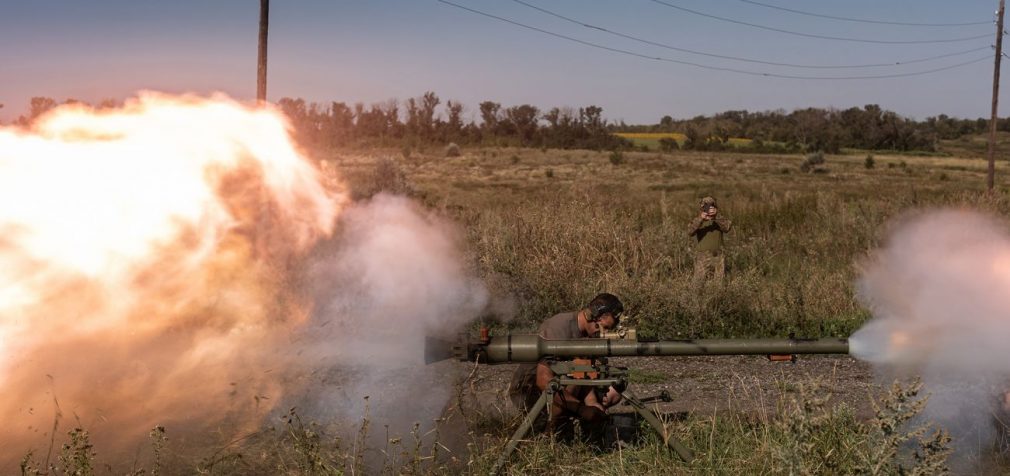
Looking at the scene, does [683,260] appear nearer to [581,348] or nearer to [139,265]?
[581,348]

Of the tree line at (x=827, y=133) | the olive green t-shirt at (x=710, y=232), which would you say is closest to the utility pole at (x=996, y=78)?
the olive green t-shirt at (x=710, y=232)

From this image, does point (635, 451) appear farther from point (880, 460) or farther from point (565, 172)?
point (565, 172)

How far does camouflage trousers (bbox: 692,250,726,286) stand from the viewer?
11.0m

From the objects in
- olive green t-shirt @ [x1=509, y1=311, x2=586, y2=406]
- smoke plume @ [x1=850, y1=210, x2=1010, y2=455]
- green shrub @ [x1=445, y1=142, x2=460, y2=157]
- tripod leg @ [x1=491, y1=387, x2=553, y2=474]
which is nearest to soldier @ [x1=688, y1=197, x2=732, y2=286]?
smoke plume @ [x1=850, y1=210, x2=1010, y2=455]

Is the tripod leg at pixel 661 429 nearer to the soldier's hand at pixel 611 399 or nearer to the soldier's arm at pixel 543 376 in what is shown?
the soldier's hand at pixel 611 399

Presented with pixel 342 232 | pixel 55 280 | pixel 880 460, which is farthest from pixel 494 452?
pixel 342 232

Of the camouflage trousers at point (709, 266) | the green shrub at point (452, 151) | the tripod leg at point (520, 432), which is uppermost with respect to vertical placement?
the green shrub at point (452, 151)

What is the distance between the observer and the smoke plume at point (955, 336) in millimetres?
6207

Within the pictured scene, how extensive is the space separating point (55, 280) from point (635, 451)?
615 centimetres

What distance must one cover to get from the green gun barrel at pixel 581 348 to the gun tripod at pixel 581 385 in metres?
0.11

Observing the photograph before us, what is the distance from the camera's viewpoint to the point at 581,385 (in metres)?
5.66

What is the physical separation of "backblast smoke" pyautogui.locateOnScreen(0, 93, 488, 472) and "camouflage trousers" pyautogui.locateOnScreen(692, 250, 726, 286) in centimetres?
305

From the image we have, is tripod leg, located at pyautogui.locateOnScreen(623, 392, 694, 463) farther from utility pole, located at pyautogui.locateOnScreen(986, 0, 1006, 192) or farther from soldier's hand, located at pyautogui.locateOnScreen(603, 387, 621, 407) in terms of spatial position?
utility pole, located at pyautogui.locateOnScreen(986, 0, 1006, 192)

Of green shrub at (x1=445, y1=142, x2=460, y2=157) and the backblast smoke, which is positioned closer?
the backblast smoke
